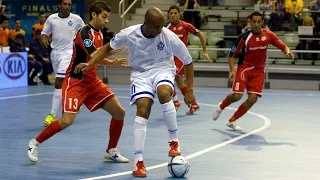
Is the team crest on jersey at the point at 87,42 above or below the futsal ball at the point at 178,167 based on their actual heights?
above

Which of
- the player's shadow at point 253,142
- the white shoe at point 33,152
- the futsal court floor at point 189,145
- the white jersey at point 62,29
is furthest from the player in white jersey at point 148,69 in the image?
the white jersey at point 62,29

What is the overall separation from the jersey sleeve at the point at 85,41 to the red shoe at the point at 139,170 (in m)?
1.54

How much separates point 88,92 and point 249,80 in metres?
3.93

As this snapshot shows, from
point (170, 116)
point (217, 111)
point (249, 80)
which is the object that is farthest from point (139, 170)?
point (217, 111)

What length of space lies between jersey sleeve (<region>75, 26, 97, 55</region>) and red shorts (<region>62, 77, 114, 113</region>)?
0.48 m

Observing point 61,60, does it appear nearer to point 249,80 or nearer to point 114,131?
point 249,80

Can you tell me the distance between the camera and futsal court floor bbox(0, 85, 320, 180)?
778 centimetres

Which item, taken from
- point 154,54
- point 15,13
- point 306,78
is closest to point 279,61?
point 306,78

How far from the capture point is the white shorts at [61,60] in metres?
12.1

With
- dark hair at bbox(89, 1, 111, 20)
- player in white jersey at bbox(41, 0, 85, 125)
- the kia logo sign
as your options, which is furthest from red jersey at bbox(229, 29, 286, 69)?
the kia logo sign

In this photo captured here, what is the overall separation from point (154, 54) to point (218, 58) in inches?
627

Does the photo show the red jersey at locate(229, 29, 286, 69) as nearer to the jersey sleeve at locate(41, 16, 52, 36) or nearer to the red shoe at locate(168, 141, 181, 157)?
the jersey sleeve at locate(41, 16, 52, 36)

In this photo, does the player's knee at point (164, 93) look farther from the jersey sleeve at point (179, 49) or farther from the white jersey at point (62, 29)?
the white jersey at point (62, 29)

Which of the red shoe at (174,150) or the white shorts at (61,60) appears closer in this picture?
the red shoe at (174,150)
